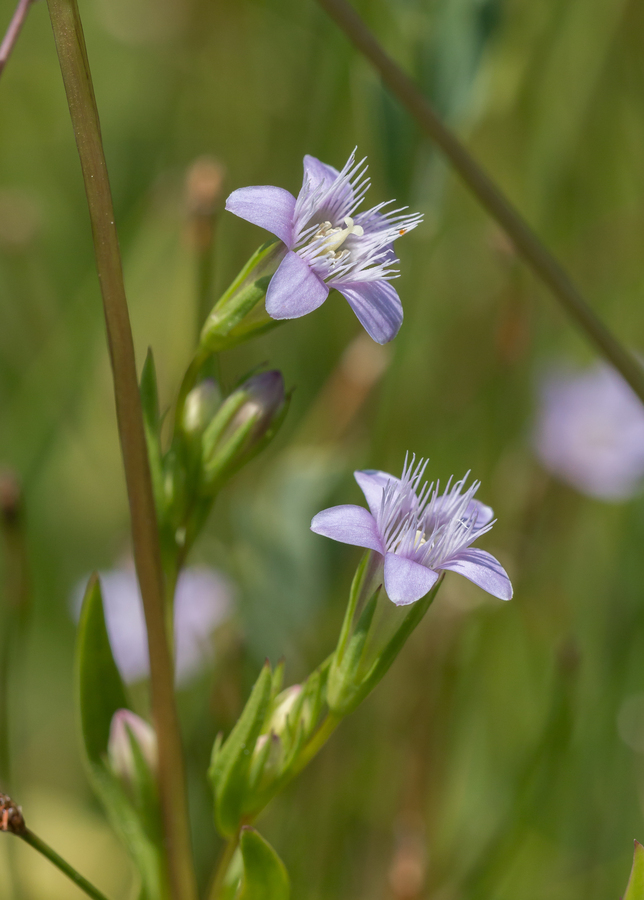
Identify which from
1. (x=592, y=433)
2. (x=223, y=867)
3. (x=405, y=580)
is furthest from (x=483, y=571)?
(x=592, y=433)

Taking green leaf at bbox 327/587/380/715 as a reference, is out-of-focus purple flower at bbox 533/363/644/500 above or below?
above

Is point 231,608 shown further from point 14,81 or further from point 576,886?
point 14,81

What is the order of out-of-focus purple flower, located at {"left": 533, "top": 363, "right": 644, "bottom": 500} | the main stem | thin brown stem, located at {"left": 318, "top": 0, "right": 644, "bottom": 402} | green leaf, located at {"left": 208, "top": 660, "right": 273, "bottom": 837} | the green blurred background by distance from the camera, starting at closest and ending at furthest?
the main stem, green leaf, located at {"left": 208, "top": 660, "right": 273, "bottom": 837}, thin brown stem, located at {"left": 318, "top": 0, "right": 644, "bottom": 402}, the green blurred background, out-of-focus purple flower, located at {"left": 533, "top": 363, "right": 644, "bottom": 500}

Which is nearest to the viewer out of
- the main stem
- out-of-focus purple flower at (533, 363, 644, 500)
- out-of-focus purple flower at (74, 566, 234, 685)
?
the main stem

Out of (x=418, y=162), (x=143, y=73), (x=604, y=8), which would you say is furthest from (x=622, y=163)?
(x=143, y=73)

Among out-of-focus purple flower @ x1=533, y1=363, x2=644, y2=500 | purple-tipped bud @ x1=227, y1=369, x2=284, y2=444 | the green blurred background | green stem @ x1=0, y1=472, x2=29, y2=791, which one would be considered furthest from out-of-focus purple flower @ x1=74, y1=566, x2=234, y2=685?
purple-tipped bud @ x1=227, y1=369, x2=284, y2=444

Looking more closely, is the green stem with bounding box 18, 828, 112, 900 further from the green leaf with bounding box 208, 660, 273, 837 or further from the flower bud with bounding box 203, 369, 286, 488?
the flower bud with bounding box 203, 369, 286, 488

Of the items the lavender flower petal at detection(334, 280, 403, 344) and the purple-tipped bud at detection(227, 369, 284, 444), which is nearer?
the lavender flower petal at detection(334, 280, 403, 344)

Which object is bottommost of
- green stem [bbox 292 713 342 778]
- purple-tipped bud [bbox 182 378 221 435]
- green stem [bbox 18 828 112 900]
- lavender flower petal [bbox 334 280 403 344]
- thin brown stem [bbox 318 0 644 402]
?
green stem [bbox 18 828 112 900]
